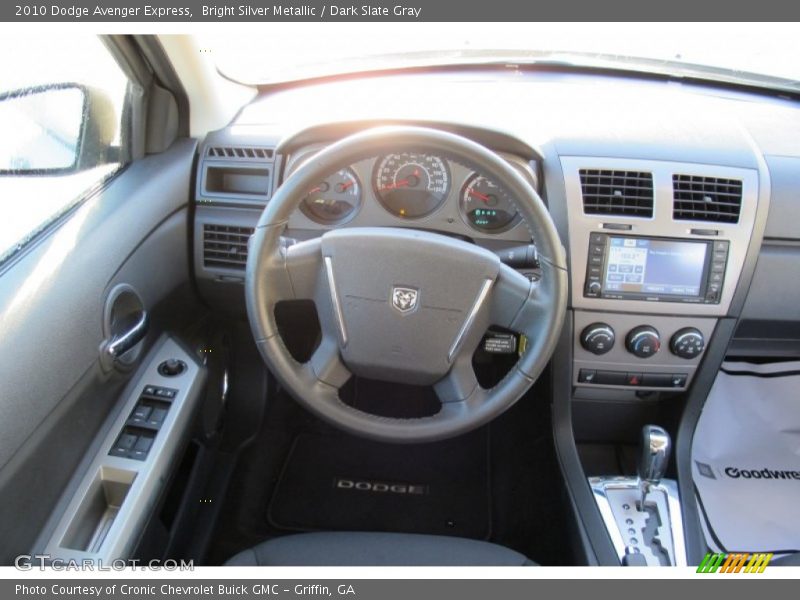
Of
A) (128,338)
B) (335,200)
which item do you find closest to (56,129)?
(128,338)

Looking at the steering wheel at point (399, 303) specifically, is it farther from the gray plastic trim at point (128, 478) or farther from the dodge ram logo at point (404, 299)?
the gray plastic trim at point (128, 478)

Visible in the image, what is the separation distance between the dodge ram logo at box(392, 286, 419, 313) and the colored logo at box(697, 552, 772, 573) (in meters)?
0.89

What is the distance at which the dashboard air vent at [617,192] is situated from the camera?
1626mm

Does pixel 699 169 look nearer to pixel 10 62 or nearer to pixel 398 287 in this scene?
pixel 398 287

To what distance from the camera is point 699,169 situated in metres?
1.63

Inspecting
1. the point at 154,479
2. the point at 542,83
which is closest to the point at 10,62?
the point at 154,479

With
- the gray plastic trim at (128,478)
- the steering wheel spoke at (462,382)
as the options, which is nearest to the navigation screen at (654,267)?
the steering wheel spoke at (462,382)

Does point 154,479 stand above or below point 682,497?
above

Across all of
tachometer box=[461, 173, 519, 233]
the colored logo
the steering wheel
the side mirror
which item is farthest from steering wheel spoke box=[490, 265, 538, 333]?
the side mirror

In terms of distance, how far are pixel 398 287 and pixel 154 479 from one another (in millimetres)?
739

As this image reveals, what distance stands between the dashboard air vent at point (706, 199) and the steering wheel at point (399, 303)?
534mm

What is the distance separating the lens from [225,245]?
186 centimetres

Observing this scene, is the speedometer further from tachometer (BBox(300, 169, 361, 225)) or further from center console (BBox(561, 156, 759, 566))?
center console (BBox(561, 156, 759, 566))

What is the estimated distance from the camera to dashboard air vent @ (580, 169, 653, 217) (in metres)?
1.63
